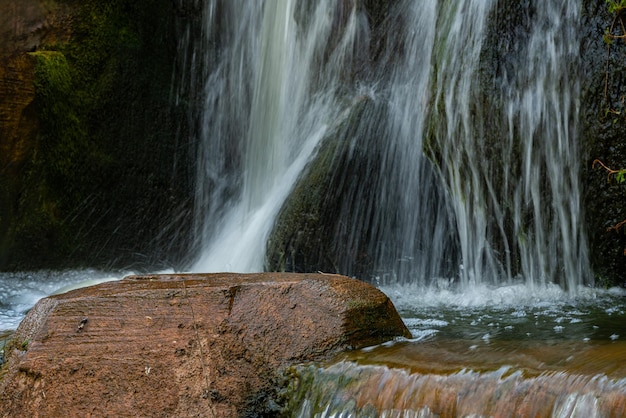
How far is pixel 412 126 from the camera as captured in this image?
6469mm

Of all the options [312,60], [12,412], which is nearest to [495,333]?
[12,412]

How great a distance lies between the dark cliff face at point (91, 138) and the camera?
7.63 m

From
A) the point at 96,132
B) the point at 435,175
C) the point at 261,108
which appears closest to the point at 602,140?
the point at 435,175

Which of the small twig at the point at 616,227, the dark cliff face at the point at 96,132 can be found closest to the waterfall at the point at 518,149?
the small twig at the point at 616,227

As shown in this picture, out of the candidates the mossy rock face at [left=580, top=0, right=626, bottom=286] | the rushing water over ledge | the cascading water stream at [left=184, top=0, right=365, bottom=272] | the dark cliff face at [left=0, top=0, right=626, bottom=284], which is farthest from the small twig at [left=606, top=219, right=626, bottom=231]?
the dark cliff face at [left=0, top=0, right=626, bottom=284]

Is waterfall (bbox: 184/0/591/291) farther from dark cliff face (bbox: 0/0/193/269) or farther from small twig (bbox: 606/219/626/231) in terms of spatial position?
dark cliff face (bbox: 0/0/193/269)

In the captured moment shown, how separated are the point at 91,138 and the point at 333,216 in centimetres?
328

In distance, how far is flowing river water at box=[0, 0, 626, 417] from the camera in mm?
2605

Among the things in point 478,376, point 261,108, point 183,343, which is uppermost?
point 261,108

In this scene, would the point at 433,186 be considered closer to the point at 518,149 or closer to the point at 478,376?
the point at 518,149

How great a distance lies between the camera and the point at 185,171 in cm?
870

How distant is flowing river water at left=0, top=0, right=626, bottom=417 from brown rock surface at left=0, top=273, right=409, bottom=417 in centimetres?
17

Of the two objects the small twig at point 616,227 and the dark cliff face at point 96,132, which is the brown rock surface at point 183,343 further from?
the dark cliff face at point 96,132

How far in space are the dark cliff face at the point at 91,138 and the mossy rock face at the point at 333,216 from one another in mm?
2284
